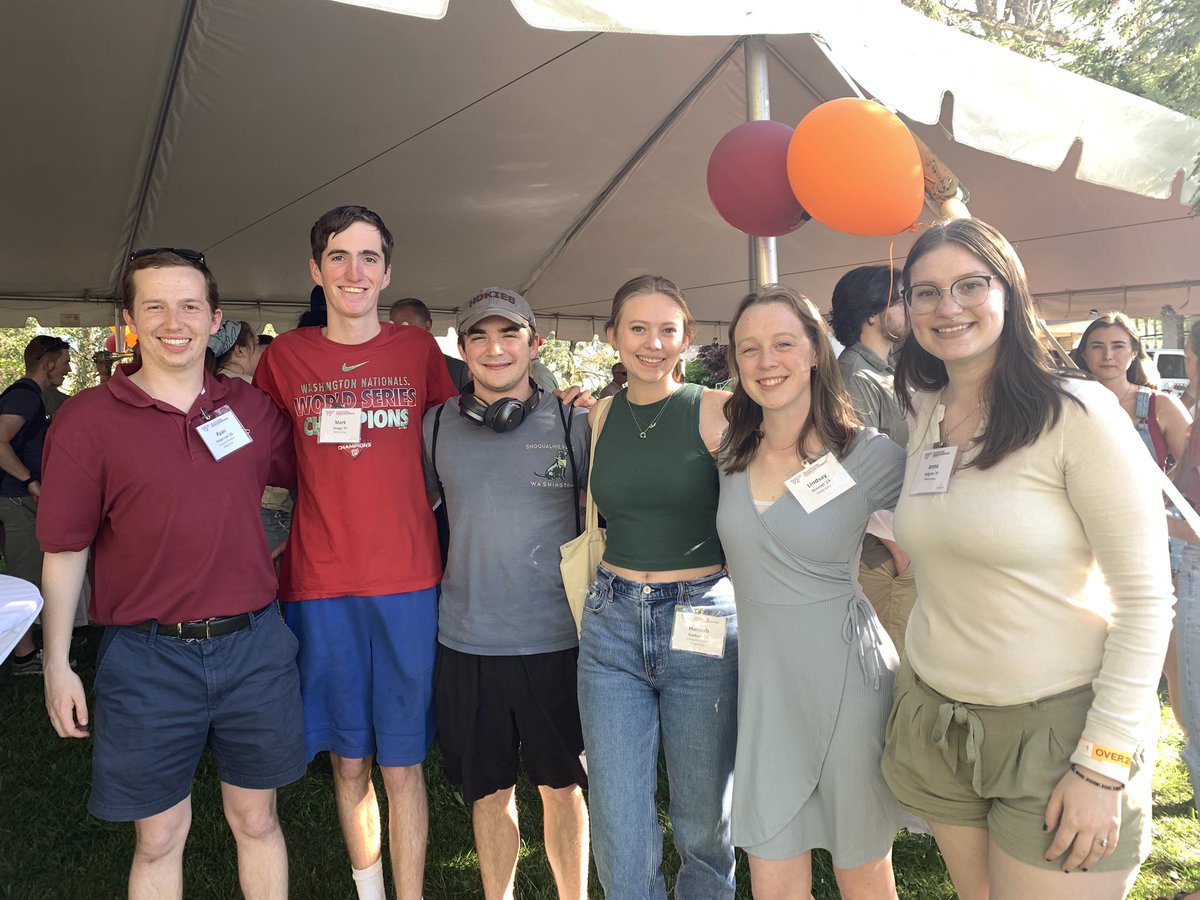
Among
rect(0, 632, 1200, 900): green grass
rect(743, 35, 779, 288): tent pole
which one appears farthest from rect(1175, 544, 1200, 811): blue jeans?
rect(743, 35, 779, 288): tent pole

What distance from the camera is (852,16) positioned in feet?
8.22

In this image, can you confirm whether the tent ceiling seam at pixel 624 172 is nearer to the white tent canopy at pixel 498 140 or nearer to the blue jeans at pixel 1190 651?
the white tent canopy at pixel 498 140

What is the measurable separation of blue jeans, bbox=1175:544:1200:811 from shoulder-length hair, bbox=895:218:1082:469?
50.3 inches

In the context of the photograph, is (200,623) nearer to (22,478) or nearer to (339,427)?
(339,427)

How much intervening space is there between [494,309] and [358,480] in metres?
0.58

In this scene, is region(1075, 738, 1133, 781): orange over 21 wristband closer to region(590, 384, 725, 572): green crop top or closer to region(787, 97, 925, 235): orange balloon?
region(590, 384, 725, 572): green crop top

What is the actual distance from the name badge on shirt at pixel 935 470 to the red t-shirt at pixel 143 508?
155 centimetres

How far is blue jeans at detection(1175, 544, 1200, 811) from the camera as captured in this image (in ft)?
7.14

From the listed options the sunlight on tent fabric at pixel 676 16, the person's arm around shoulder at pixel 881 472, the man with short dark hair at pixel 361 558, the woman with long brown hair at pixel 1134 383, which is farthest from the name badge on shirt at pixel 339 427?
the woman with long brown hair at pixel 1134 383

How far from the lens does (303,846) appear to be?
9.37ft

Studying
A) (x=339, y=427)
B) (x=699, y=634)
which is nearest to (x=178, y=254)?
(x=339, y=427)

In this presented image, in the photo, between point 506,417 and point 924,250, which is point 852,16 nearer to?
point 924,250

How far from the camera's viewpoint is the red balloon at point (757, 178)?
2.79 metres

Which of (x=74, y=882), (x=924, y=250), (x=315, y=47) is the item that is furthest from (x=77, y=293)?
(x=924, y=250)
